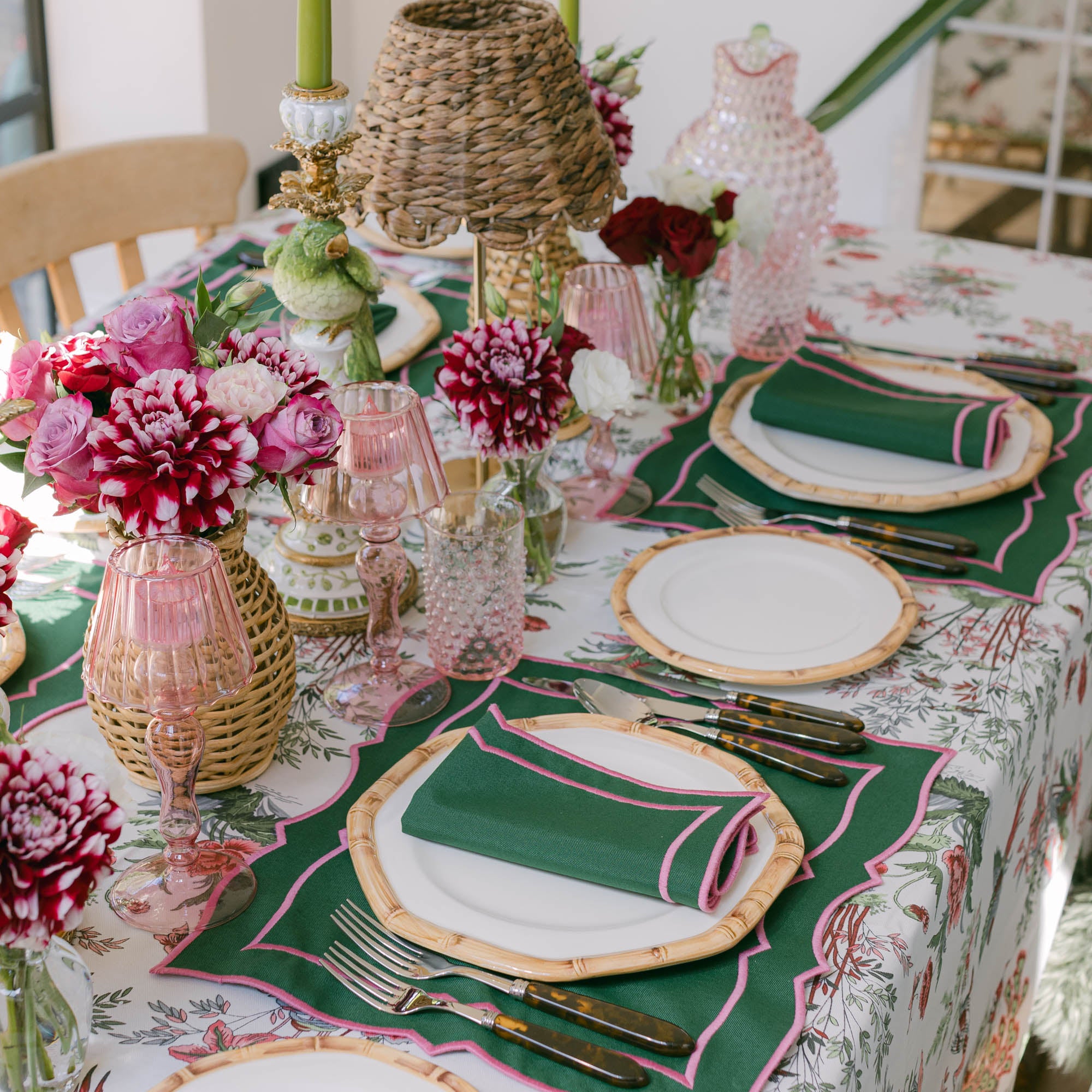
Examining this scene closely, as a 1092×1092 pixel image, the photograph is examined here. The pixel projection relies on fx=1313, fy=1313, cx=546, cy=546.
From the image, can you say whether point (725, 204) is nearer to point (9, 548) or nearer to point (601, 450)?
point (601, 450)

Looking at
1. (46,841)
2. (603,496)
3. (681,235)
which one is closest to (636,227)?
(681,235)

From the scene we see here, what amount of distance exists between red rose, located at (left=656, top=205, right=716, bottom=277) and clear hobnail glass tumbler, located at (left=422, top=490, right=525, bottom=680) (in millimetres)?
425

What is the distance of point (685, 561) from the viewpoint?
1207 mm

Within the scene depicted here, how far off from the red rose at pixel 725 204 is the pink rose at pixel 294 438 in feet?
2.34

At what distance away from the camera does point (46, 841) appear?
24.1 inches

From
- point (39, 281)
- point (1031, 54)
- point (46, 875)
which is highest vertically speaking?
point (1031, 54)

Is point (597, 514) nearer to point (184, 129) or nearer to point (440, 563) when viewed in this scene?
point (440, 563)

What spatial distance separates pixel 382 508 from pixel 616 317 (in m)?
0.38

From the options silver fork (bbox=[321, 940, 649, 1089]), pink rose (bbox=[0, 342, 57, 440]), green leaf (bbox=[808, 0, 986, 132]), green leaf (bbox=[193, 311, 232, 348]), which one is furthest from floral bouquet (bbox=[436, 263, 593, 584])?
green leaf (bbox=[808, 0, 986, 132])

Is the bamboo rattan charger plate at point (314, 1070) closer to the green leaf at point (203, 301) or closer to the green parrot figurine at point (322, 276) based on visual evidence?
the green leaf at point (203, 301)

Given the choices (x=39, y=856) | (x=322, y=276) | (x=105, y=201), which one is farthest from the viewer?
(x=105, y=201)

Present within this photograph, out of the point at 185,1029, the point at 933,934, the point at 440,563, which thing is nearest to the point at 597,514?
the point at 440,563

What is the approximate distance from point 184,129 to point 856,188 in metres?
1.63

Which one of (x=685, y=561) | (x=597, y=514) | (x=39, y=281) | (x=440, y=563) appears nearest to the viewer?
(x=440, y=563)
